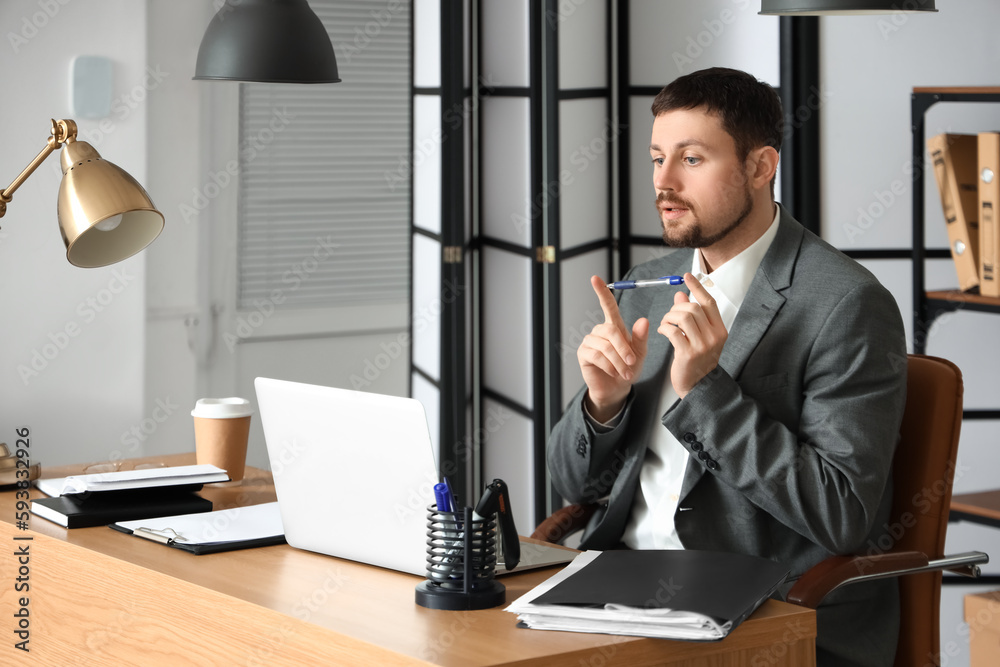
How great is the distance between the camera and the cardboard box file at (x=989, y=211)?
8.55 ft

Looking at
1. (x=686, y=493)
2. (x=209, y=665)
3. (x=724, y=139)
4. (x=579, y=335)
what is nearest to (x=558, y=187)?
(x=579, y=335)

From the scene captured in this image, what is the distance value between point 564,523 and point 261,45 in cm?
105

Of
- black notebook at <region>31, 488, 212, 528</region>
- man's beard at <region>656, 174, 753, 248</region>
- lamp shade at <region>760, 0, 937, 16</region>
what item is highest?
lamp shade at <region>760, 0, 937, 16</region>

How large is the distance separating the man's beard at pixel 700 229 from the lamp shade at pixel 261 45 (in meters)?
0.73

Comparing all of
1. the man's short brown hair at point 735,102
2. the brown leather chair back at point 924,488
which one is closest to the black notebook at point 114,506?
the man's short brown hair at point 735,102

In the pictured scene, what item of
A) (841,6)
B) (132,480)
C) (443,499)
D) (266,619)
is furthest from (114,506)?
(841,6)

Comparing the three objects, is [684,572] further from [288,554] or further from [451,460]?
[451,460]

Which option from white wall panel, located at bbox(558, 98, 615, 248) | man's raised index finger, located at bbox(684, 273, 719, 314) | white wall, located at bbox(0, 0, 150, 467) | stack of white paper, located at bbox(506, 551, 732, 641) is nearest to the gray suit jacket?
man's raised index finger, located at bbox(684, 273, 719, 314)

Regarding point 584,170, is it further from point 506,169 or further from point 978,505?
point 978,505

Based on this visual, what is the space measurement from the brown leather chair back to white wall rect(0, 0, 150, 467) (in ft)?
7.45

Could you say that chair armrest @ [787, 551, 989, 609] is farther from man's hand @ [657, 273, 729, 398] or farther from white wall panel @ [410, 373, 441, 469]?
white wall panel @ [410, 373, 441, 469]

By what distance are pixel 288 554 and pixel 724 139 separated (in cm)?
102

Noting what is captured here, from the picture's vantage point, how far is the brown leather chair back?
1.94 metres

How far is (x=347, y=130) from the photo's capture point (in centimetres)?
379
